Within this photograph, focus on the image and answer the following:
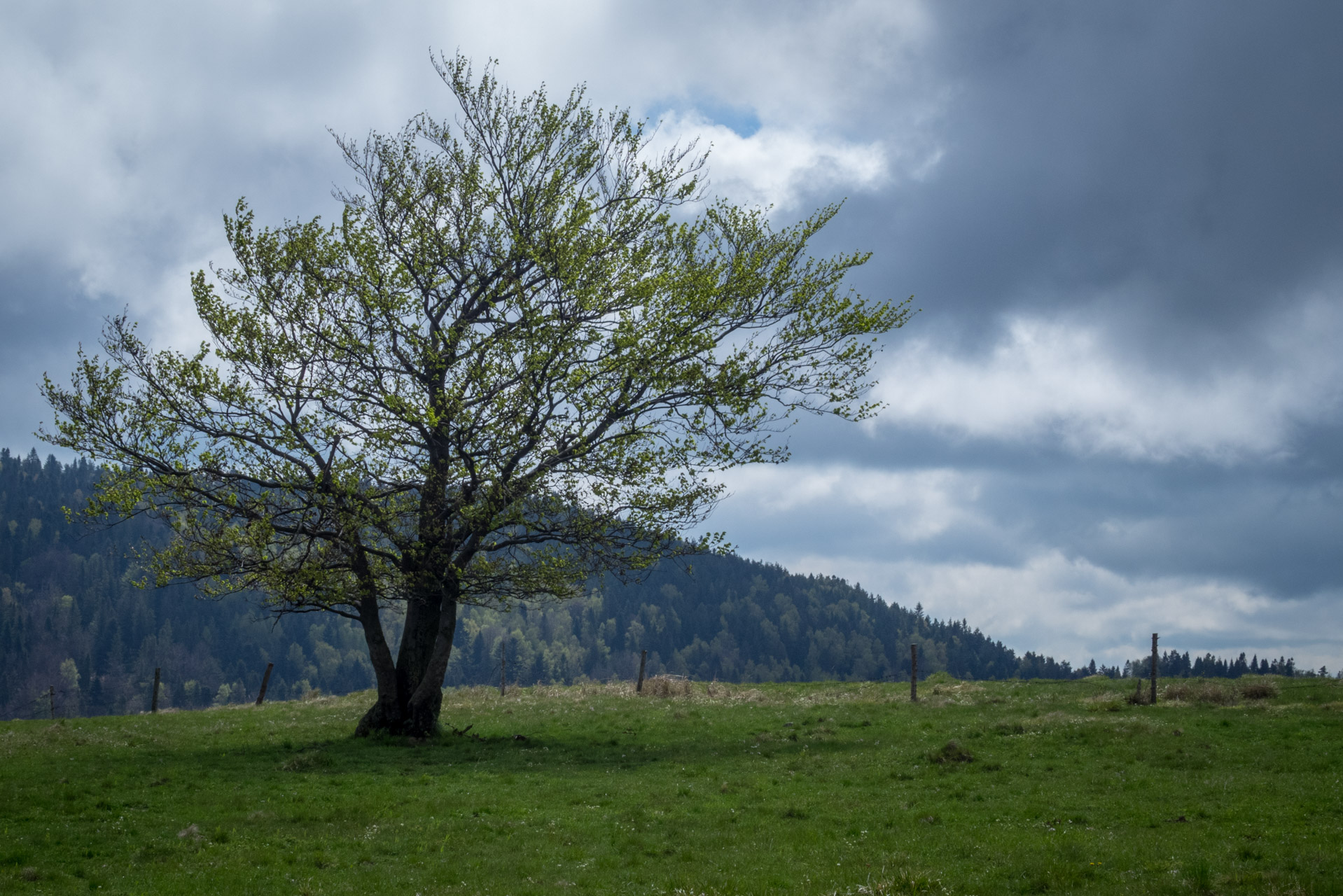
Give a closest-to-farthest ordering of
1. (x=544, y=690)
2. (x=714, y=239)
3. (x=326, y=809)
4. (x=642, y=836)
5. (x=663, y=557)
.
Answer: (x=642, y=836) → (x=326, y=809) → (x=663, y=557) → (x=714, y=239) → (x=544, y=690)

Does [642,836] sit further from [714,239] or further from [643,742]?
[714,239]

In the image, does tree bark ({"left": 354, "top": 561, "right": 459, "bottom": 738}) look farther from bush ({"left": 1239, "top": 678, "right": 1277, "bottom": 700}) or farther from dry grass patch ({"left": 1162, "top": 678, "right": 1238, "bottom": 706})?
bush ({"left": 1239, "top": 678, "right": 1277, "bottom": 700})

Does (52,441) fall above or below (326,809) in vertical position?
above

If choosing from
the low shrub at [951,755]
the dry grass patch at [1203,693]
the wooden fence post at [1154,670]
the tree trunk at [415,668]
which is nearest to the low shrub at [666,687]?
the tree trunk at [415,668]

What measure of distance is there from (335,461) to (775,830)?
57.4ft

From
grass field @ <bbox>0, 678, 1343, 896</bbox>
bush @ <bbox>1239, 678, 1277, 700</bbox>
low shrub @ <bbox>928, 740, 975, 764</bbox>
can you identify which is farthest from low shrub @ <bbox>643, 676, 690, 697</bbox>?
bush @ <bbox>1239, 678, 1277, 700</bbox>

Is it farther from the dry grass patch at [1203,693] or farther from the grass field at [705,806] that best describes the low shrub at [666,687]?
the dry grass patch at [1203,693]

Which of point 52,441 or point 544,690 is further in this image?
point 544,690

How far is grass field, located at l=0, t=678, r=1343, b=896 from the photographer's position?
45.8 feet

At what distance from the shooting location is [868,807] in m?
19.1

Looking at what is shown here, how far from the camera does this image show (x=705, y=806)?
772 inches

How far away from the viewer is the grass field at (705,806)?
13969 millimetres

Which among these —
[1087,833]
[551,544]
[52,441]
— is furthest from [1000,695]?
[52,441]

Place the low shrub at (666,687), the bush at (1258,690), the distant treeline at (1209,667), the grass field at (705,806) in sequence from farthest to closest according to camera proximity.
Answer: the distant treeline at (1209,667)
the low shrub at (666,687)
the bush at (1258,690)
the grass field at (705,806)
